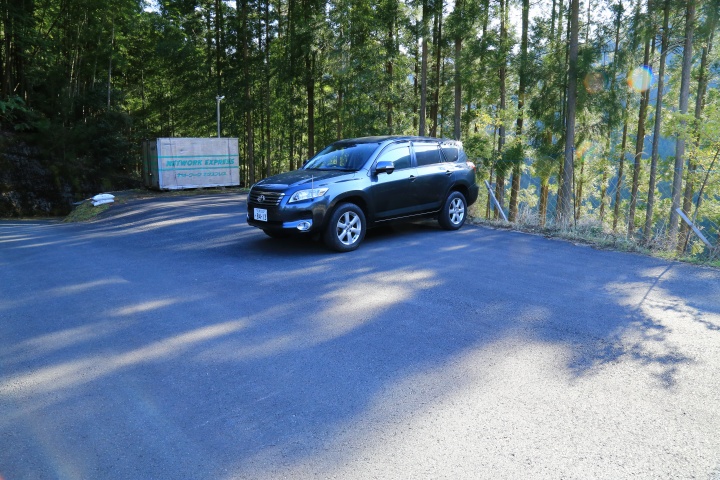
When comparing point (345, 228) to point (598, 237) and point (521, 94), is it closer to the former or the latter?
point (598, 237)

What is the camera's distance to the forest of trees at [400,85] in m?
17.6

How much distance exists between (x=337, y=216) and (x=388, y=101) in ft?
59.3

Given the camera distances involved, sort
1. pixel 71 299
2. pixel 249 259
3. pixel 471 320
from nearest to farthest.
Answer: pixel 471 320
pixel 71 299
pixel 249 259

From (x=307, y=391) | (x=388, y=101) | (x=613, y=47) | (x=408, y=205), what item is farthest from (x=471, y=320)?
(x=388, y=101)

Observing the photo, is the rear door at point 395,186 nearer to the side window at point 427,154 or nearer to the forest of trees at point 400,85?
the side window at point 427,154

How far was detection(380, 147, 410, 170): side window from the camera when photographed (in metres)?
9.27

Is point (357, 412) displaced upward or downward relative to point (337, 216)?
downward

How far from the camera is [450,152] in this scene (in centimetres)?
1046

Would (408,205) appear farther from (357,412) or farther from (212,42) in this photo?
(212,42)

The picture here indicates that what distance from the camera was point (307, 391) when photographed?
12.4 ft

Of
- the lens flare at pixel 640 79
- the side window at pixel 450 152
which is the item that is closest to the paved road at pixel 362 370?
the side window at pixel 450 152

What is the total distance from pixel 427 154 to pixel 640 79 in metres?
15.0

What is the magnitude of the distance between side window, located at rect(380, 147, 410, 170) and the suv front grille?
2.06 meters

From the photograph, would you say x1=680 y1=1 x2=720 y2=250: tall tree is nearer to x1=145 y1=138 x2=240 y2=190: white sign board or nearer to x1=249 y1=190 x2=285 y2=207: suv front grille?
x1=249 y1=190 x2=285 y2=207: suv front grille
